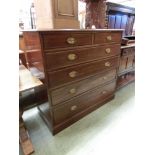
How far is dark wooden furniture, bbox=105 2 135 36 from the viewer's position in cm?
209

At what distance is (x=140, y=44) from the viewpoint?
489mm

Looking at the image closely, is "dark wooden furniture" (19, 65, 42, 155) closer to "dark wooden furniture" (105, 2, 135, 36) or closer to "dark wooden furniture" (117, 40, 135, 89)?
"dark wooden furniture" (117, 40, 135, 89)

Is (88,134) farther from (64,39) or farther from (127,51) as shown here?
(127,51)

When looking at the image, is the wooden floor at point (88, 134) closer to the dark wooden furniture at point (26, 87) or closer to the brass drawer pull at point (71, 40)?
the dark wooden furniture at point (26, 87)

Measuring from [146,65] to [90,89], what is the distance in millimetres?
1100

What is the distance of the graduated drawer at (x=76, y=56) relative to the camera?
3.52 ft

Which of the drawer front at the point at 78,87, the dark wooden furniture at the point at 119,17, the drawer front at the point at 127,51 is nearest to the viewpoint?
the drawer front at the point at 78,87

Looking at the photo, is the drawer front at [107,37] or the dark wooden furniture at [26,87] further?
the drawer front at [107,37]

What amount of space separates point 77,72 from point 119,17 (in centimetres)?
173

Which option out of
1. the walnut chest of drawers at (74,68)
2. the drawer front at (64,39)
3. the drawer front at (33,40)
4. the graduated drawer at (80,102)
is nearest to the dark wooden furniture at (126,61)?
the walnut chest of drawers at (74,68)

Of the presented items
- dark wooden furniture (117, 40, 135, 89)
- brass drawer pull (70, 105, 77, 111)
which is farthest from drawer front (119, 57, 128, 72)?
brass drawer pull (70, 105, 77, 111)

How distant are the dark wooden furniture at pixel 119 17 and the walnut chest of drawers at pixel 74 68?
27.2 inches
